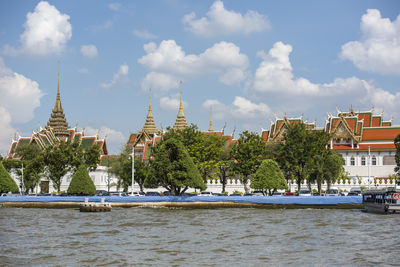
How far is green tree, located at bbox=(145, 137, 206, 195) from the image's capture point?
57.3 meters

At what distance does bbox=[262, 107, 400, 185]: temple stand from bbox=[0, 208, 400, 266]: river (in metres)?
37.5

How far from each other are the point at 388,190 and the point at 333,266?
85.6 feet

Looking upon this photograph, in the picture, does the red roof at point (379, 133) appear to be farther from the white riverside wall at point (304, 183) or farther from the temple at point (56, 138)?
the temple at point (56, 138)

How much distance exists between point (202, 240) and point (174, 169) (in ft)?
89.1

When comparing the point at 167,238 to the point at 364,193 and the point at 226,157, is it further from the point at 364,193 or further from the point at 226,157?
the point at 226,157

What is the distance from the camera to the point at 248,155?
71688mm

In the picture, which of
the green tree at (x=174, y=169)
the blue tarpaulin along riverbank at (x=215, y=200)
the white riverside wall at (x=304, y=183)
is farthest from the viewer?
the white riverside wall at (x=304, y=183)

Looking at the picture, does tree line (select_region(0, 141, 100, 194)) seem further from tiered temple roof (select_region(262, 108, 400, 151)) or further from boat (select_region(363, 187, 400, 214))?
boat (select_region(363, 187, 400, 214))

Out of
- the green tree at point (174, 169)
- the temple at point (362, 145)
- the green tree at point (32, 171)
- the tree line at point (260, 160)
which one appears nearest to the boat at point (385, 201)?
the tree line at point (260, 160)

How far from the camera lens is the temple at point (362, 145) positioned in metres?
81.4

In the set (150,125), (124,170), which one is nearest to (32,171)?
(124,170)

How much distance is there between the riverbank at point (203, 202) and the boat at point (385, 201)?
527 centimetres

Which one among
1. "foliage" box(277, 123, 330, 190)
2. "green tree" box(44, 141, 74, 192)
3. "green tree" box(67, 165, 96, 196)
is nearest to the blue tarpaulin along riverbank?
"green tree" box(67, 165, 96, 196)

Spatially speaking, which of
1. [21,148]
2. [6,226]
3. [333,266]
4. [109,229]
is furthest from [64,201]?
[333,266]
